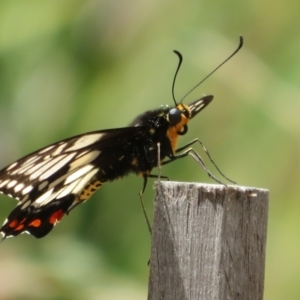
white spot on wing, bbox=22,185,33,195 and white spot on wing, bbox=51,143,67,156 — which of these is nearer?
white spot on wing, bbox=51,143,67,156

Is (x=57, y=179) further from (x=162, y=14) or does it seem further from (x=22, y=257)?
(x=162, y=14)

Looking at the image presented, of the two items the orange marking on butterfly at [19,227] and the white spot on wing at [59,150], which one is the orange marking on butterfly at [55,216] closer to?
the orange marking on butterfly at [19,227]

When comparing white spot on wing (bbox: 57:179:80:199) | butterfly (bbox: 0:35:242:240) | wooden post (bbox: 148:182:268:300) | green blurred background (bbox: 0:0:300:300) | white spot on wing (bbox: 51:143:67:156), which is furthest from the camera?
green blurred background (bbox: 0:0:300:300)

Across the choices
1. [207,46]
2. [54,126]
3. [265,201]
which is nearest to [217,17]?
[207,46]

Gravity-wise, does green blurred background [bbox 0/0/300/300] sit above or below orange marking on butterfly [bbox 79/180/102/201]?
above

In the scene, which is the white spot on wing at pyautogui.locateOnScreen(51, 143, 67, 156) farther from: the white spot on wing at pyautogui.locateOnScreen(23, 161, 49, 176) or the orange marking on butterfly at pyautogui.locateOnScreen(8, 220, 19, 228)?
the orange marking on butterfly at pyautogui.locateOnScreen(8, 220, 19, 228)

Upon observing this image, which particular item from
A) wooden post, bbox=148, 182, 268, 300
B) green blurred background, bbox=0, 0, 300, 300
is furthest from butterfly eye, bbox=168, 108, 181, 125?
green blurred background, bbox=0, 0, 300, 300

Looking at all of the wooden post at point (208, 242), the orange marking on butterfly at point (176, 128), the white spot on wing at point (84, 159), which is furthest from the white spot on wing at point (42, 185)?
the wooden post at point (208, 242)

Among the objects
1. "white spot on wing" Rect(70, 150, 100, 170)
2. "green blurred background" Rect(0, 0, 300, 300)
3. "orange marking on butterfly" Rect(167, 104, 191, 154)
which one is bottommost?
"white spot on wing" Rect(70, 150, 100, 170)
